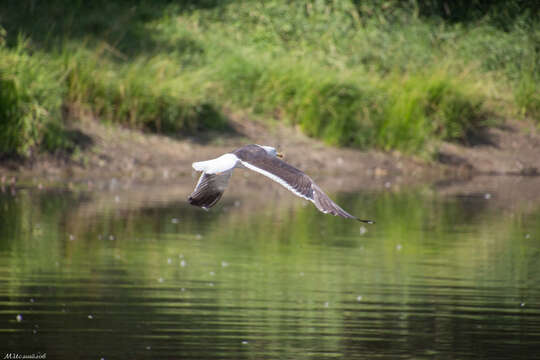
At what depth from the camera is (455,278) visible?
9.63 m

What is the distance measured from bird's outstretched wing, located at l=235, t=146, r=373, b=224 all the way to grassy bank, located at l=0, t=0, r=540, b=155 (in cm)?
938

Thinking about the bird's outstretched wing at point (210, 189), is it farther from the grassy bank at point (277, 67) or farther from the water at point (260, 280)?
the grassy bank at point (277, 67)

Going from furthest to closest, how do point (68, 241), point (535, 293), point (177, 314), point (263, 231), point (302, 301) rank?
point (263, 231) < point (68, 241) < point (535, 293) < point (302, 301) < point (177, 314)

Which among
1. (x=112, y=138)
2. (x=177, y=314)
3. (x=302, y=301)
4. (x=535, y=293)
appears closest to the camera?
(x=177, y=314)

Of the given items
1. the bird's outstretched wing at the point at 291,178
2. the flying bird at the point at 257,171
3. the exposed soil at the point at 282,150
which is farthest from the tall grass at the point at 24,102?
the bird's outstretched wing at the point at 291,178

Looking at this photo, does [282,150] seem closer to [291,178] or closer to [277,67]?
[277,67]

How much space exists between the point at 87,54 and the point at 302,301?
A: 411 inches

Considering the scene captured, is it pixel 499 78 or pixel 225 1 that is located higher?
pixel 225 1

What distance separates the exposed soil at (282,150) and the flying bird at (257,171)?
8592 mm

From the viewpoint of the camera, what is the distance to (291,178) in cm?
658

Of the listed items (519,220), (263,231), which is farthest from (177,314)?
(519,220)

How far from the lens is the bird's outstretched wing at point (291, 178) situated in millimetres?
6297

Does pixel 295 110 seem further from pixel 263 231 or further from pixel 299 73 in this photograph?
pixel 263 231

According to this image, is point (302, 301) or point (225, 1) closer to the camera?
point (302, 301)
